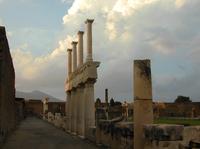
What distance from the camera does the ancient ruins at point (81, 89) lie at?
23.4 meters

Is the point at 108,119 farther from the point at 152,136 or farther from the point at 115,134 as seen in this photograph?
the point at 152,136

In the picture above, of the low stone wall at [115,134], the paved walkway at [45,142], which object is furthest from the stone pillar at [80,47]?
the low stone wall at [115,134]

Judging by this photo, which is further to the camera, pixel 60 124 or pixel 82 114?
pixel 60 124

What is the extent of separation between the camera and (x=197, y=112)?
65938 mm

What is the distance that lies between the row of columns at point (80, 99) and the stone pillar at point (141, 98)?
10.4 meters

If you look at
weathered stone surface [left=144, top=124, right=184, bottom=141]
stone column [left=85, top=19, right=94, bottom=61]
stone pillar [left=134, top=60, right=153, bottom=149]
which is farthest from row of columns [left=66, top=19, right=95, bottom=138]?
weathered stone surface [left=144, top=124, right=184, bottom=141]

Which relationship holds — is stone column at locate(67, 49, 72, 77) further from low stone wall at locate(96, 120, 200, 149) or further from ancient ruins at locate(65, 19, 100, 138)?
low stone wall at locate(96, 120, 200, 149)

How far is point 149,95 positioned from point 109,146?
5097 millimetres

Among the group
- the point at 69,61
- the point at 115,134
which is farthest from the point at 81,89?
the point at 115,134

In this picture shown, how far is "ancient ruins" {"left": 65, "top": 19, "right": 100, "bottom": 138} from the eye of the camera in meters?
23.4

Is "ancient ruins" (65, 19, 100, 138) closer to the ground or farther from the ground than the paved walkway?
farther from the ground

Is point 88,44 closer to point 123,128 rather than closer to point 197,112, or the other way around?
point 123,128

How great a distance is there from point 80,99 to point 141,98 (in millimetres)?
14232

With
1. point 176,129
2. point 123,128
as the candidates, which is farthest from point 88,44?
point 176,129
